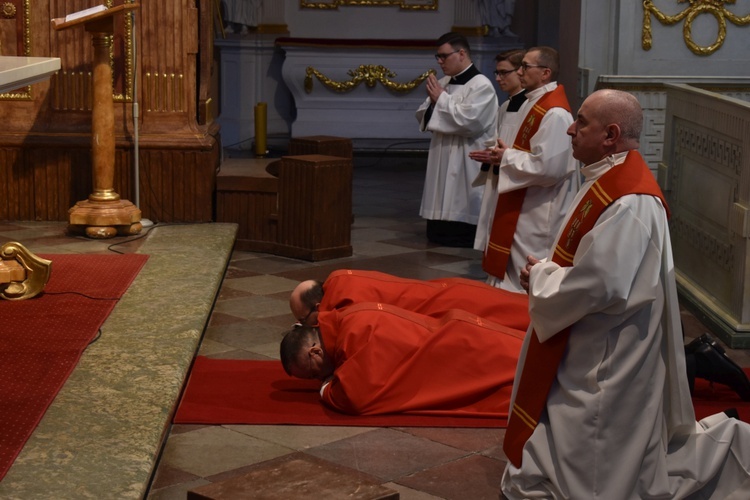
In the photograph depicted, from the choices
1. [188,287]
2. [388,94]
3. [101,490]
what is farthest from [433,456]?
[388,94]

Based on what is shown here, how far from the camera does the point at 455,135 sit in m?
9.00

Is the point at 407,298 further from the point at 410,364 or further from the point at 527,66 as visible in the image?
the point at 527,66

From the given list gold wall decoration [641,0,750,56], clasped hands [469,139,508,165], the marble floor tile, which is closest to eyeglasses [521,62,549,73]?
clasped hands [469,139,508,165]

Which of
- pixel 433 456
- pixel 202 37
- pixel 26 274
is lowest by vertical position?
pixel 433 456

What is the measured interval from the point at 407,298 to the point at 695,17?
4878 millimetres

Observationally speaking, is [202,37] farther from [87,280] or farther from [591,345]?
[591,345]

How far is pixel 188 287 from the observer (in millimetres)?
6480

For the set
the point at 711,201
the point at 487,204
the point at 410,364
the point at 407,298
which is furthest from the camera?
the point at 487,204

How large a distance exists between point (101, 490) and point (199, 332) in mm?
1946

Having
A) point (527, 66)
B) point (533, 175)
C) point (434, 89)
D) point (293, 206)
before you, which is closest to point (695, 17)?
point (434, 89)

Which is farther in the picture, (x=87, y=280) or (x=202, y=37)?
(x=202, y=37)

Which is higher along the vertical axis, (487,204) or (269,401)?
(487,204)

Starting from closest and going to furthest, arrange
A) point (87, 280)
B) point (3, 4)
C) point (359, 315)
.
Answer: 1. point (359, 315)
2. point (87, 280)
3. point (3, 4)

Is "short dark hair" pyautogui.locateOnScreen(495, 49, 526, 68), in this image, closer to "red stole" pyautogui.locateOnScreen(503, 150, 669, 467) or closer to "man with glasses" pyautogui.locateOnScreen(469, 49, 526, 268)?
"man with glasses" pyautogui.locateOnScreen(469, 49, 526, 268)
